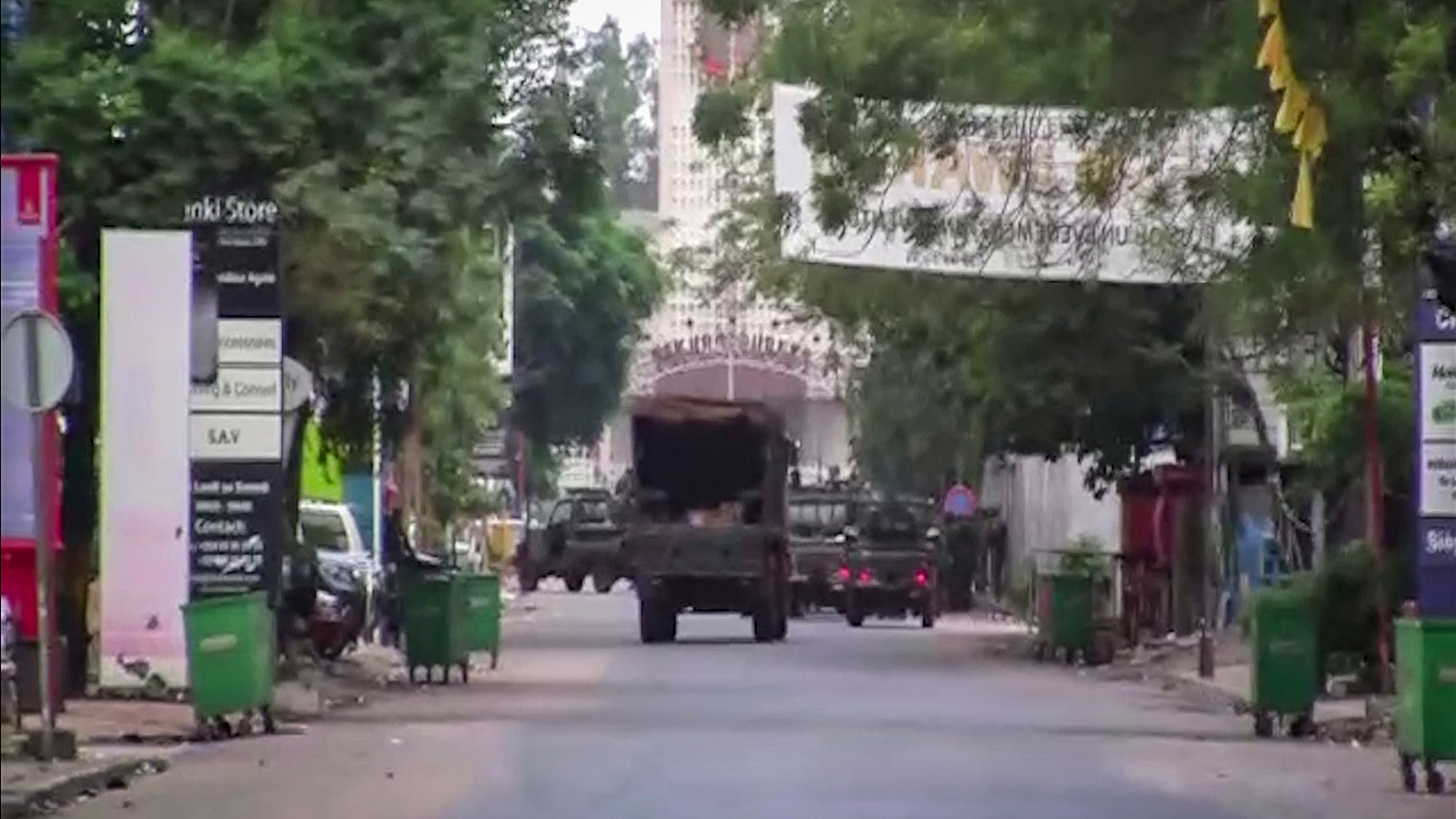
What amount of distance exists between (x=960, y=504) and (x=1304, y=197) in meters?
49.1

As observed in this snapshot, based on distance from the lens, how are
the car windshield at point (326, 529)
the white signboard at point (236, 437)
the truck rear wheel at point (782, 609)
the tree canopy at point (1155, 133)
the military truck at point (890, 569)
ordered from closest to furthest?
the tree canopy at point (1155, 133) < the white signboard at point (236, 437) < the car windshield at point (326, 529) < the truck rear wheel at point (782, 609) < the military truck at point (890, 569)

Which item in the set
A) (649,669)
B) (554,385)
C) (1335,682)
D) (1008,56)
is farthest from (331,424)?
(554,385)

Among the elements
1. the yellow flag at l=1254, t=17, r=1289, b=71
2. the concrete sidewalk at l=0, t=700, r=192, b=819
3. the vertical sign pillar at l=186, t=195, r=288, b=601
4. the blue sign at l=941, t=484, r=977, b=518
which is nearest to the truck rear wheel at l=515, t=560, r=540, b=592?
the blue sign at l=941, t=484, r=977, b=518

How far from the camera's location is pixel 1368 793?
21281mm

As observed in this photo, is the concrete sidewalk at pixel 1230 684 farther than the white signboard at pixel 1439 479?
Yes

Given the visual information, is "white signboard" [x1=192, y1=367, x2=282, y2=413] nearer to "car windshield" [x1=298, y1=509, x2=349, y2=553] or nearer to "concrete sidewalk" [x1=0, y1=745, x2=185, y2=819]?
"concrete sidewalk" [x1=0, y1=745, x2=185, y2=819]

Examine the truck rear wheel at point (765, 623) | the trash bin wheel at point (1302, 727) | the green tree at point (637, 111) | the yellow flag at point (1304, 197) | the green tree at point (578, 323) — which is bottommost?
the trash bin wheel at point (1302, 727)

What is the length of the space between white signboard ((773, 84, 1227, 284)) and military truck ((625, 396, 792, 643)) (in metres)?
14.1

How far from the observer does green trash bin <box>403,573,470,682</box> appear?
34.0 meters

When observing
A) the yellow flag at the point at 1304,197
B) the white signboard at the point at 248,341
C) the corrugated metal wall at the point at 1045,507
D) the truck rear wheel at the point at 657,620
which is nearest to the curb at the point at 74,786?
the white signboard at the point at 248,341

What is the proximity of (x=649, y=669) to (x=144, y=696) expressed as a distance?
999 centimetres

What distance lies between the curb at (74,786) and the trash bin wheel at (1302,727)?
968 cm

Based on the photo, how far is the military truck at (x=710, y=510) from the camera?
149 feet

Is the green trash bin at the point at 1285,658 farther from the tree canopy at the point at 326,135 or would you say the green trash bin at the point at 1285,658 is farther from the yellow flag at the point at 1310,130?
the yellow flag at the point at 1310,130
